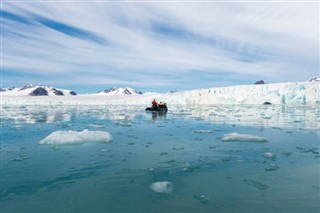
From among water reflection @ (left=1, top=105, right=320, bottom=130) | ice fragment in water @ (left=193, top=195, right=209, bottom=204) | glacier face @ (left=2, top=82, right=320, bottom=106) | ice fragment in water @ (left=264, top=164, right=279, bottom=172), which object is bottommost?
ice fragment in water @ (left=193, top=195, right=209, bottom=204)

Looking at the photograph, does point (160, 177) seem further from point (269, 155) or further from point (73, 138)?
point (73, 138)

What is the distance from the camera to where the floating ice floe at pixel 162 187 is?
4.95 m

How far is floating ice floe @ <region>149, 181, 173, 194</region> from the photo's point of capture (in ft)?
16.2

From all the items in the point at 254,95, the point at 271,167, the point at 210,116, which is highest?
the point at 254,95

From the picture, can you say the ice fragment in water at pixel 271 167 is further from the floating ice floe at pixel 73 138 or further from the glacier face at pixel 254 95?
the glacier face at pixel 254 95

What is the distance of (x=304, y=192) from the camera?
4801mm

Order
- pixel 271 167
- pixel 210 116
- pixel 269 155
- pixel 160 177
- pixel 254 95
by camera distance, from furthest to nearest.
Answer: pixel 254 95 → pixel 210 116 → pixel 269 155 → pixel 271 167 → pixel 160 177

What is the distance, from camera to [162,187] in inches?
199

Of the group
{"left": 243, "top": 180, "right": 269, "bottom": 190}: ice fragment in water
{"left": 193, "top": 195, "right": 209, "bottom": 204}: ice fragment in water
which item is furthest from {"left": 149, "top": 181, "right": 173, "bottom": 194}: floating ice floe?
{"left": 243, "top": 180, "right": 269, "bottom": 190}: ice fragment in water

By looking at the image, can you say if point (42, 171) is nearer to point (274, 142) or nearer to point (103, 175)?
point (103, 175)

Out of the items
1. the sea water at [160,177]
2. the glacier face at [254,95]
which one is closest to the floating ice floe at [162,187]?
the sea water at [160,177]

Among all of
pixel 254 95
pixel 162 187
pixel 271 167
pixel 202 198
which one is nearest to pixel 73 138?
pixel 162 187

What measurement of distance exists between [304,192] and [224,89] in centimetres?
5463

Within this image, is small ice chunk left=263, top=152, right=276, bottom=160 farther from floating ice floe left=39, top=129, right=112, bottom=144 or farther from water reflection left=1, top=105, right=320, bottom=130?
water reflection left=1, top=105, right=320, bottom=130
